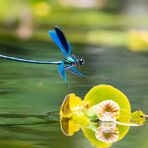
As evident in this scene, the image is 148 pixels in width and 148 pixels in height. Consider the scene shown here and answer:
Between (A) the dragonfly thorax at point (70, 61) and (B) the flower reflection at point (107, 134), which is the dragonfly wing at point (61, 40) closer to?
(A) the dragonfly thorax at point (70, 61)

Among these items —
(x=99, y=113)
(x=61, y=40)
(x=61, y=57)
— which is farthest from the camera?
(x=61, y=57)

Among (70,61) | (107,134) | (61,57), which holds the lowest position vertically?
(107,134)

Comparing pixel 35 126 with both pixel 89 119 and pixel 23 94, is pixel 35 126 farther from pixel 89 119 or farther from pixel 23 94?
pixel 23 94

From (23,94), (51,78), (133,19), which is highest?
(133,19)

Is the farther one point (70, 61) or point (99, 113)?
point (99, 113)

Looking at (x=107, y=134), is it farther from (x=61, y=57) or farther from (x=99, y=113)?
(x=61, y=57)

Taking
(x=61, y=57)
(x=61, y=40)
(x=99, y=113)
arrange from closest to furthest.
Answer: (x=61, y=40) < (x=99, y=113) < (x=61, y=57)

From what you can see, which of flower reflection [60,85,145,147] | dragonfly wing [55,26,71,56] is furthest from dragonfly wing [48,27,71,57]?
flower reflection [60,85,145,147]

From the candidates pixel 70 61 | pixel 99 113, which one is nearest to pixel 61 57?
pixel 99 113

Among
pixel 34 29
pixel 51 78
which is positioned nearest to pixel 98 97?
pixel 51 78

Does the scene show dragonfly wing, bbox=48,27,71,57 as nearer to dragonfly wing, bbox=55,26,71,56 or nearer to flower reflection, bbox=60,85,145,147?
dragonfly wing, bbox=55,26,71,56
